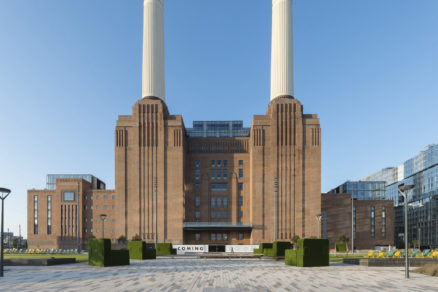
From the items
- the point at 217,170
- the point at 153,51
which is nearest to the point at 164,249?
the point at 217,170

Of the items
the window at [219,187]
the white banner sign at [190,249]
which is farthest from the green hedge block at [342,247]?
the window at [219,187]

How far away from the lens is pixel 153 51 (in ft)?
277

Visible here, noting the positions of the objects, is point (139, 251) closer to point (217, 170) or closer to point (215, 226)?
point (215, 226)

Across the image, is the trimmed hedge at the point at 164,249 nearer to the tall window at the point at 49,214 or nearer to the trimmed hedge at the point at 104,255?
the trimmed hedge at the point at 104,255

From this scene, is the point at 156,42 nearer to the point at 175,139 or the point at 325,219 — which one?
the point at 175,139

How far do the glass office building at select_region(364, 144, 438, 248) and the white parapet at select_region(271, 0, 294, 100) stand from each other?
4656cm

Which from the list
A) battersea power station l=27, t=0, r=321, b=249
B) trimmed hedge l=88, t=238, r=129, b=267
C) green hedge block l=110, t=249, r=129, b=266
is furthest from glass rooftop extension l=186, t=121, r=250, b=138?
trimmed hedge l=88, t=238, r=129, b=267

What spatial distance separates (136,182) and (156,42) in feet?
107

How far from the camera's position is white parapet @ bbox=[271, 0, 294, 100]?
275 ft

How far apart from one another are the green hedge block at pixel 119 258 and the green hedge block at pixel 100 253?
0.33m

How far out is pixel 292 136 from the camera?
3108 inches

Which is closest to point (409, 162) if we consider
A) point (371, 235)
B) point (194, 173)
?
point (371, 235)

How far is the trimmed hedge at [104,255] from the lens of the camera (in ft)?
96.2

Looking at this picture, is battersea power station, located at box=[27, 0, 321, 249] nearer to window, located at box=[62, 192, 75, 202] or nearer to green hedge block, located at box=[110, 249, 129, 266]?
window, located at box=[62, 192, 75, 202]
